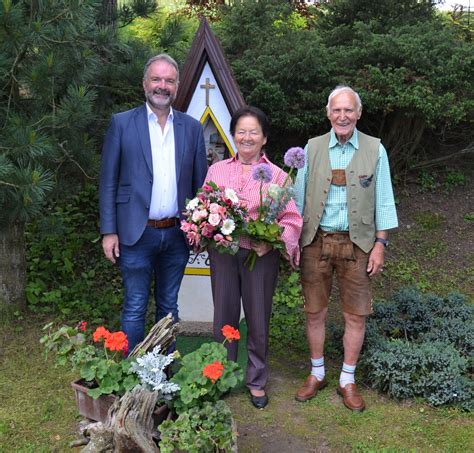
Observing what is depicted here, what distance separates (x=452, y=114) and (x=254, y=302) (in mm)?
3183

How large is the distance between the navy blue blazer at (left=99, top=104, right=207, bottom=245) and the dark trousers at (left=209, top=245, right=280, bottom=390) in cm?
47

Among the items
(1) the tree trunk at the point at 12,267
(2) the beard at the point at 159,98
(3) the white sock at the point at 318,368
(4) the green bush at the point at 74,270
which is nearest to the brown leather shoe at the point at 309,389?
(3) the white sock at the point at 318,368

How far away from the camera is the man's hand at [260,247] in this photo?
3.12 meters

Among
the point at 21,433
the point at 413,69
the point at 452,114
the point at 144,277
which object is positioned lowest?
the point at 21,433

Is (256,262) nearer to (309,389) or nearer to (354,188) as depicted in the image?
(354,188)

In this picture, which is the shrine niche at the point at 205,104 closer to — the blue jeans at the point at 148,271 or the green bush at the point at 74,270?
the green bush at the point at 74,270

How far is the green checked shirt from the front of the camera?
3176 millimetres

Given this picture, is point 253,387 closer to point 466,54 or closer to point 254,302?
point 254,302

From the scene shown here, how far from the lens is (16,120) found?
3400 mm

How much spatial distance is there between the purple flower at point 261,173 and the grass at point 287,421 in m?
1.36

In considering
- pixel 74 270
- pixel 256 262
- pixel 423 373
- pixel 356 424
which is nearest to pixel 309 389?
pixel 356 424

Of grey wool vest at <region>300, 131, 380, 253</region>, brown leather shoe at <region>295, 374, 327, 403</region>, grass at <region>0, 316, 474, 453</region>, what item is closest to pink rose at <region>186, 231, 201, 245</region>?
grey wool vest at <region>300, 131, 380, 253</region>

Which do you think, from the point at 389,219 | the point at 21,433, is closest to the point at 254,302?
the point at 389,219

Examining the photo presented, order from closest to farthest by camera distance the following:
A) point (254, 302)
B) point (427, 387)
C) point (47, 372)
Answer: point (254, 302), point (427, 387), point (47, 372)
